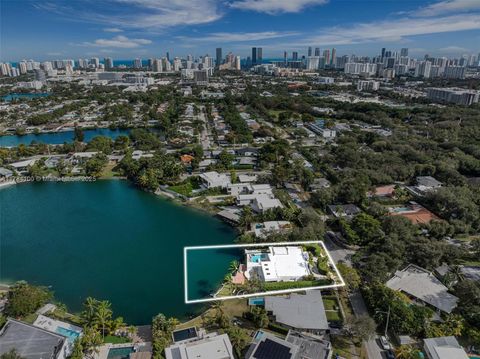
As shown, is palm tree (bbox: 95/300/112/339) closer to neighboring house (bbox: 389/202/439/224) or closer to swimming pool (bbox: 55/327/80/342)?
swimming pool (bbox: 55/327/80/342)

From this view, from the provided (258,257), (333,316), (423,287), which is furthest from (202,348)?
(423,287)

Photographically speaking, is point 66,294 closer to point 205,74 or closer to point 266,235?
point 266,235

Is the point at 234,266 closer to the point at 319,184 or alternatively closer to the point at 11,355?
the point at 11,355

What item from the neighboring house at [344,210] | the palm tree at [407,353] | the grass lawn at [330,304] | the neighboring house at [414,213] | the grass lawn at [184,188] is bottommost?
the grass lawn at [330,304]

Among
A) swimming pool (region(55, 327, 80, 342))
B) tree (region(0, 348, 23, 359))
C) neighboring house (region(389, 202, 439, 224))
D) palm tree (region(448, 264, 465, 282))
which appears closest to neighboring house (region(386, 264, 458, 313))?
palm tree (region(448, 264, 465, 282))

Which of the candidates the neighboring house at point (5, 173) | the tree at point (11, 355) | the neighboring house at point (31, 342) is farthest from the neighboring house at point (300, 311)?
the neighboring house at point (5, 173)

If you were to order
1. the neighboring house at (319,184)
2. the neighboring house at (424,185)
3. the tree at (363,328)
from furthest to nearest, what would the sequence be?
the neighboring house at (319,184), the neighboring house at (424,185), the tree at (363,328)

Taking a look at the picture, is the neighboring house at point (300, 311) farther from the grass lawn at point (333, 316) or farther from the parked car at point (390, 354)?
the parked car at point (390, 354)
